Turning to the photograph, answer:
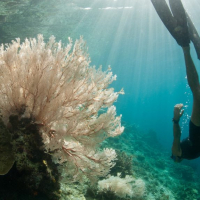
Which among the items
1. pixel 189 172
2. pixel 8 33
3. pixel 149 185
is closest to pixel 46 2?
pixel 8 33

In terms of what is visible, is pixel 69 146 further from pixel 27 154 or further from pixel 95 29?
pixel 95 29

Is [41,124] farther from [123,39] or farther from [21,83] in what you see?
[123,39]

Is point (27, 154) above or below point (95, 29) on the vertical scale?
below

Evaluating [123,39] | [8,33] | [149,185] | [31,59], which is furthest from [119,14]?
[31,59]

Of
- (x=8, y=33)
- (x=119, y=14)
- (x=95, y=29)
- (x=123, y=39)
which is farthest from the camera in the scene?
(x=123, y=39)

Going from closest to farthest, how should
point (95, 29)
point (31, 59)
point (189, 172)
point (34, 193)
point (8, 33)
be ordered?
point (34, 193) → point (31, 59) → point (189, 172) → point (8, 33) → point (95, 29)

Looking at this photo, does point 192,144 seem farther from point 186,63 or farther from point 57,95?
point 57,95

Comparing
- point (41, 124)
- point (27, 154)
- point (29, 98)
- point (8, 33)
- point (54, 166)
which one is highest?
point (8, 33)

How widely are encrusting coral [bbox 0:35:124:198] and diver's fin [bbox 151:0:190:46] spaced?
6.10 ft

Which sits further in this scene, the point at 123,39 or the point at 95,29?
the point at 123,39

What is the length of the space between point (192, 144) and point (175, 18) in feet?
11.3

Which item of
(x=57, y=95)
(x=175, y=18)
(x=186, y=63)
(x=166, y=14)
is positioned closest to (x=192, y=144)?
(x=186, y=63)

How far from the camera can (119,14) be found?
23.7m

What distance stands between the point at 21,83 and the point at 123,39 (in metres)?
34.5
